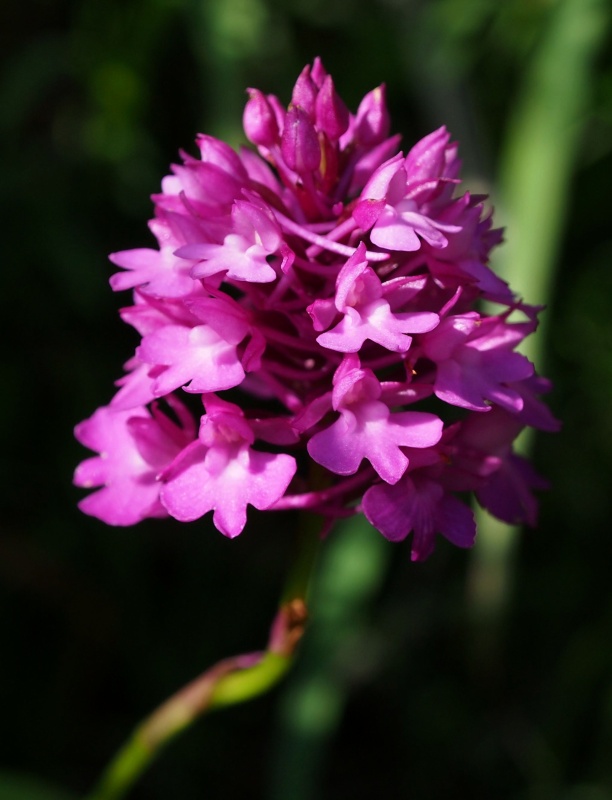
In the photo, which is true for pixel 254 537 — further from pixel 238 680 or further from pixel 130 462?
pixel 130 462

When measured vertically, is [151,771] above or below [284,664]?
below

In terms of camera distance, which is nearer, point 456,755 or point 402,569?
point 456,755

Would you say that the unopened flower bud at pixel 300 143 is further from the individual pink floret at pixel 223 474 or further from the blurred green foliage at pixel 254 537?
the blurred green foliage at pixel 254 537

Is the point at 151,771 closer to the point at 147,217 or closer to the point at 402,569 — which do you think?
the point at 402,569

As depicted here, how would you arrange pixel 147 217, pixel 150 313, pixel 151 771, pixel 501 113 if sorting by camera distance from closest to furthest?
pixel 150 313 → pixel 151 771 → pixel 147 217 → pixel 501 113

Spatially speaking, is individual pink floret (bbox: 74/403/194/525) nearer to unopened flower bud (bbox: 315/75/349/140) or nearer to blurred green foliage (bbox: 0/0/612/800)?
unopened flower bud (bbox: 315/75/349/140)

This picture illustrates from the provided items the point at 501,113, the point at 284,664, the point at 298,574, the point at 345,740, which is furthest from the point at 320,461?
the point at 501,113

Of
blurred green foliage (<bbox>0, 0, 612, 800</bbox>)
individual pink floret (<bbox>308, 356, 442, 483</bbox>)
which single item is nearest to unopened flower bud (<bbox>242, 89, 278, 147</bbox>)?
individual pink floret (<bbox>308, 356, 442, 483</bbox>)

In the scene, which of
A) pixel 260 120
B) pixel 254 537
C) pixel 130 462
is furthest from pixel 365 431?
pixel 254 537
